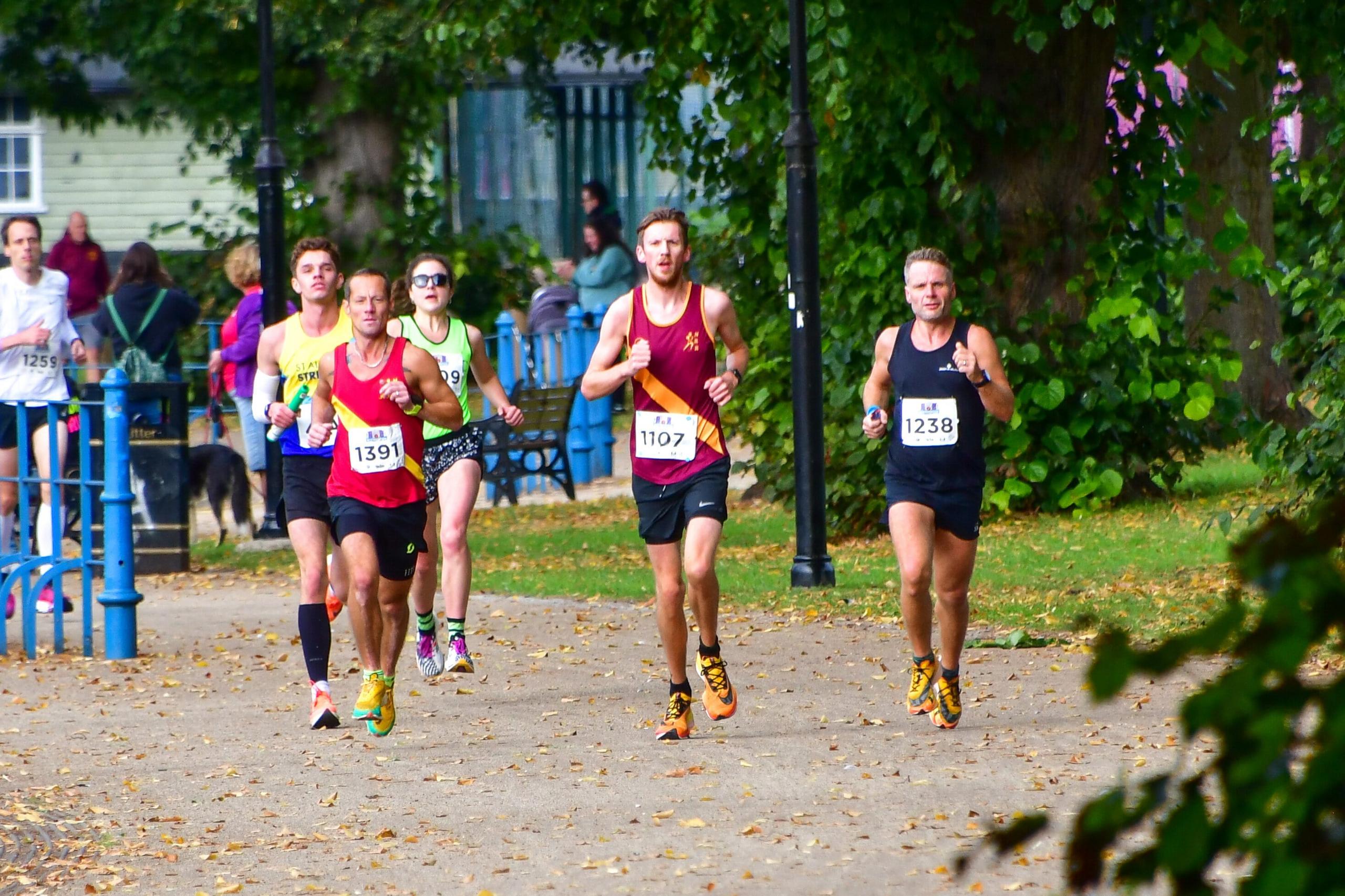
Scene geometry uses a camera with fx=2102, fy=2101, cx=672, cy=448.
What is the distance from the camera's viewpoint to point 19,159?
3419 centimetres

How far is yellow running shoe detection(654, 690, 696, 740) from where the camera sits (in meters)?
7.32

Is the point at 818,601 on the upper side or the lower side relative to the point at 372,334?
lower

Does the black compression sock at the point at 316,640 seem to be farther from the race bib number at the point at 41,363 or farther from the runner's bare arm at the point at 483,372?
the race bib number at the point at 41,363

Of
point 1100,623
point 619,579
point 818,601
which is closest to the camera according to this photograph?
point 1100,623

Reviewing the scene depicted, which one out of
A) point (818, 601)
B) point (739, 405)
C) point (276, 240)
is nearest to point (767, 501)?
point (739, 405)

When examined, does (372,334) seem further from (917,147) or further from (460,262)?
(460,262)

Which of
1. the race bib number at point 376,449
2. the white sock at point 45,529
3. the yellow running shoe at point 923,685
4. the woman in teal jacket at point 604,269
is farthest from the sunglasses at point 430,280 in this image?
the woman in teal jacket at point 604,269

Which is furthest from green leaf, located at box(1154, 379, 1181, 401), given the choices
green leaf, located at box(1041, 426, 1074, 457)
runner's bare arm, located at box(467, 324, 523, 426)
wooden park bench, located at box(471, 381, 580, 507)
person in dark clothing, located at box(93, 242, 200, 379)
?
person in dark clothing, located at box(93, 242, 200, 379)

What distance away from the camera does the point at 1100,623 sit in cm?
240

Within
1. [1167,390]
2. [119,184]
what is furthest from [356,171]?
[119,184]

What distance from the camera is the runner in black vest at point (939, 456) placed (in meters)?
7.32

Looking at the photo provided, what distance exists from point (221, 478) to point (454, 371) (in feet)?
20.8

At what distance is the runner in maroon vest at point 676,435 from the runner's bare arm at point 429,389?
1.85ft

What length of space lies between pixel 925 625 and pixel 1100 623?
5.04 m
